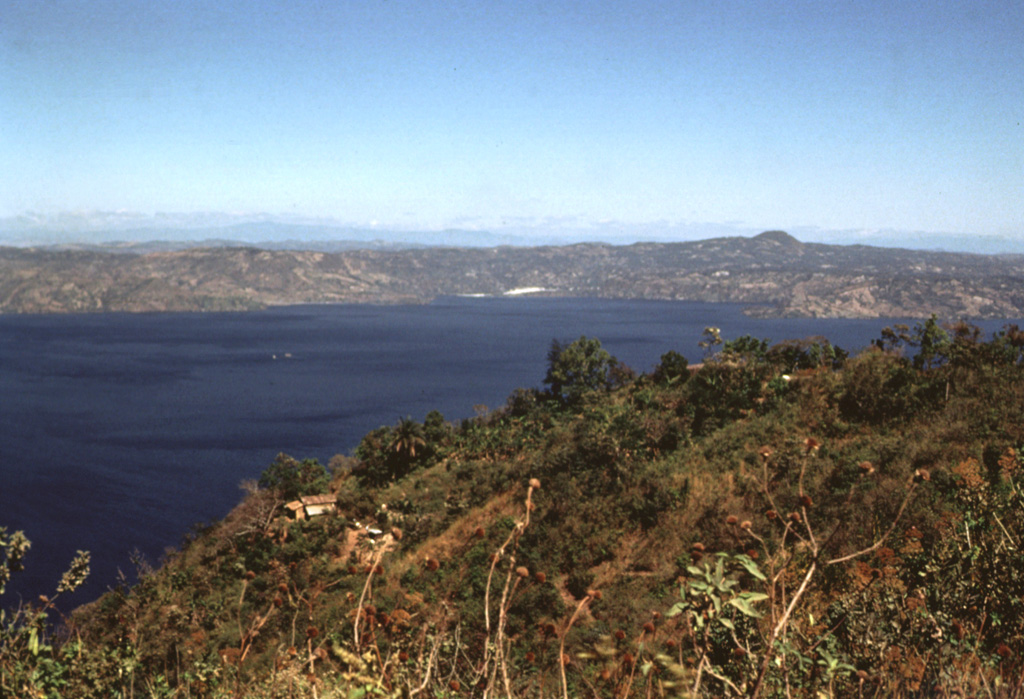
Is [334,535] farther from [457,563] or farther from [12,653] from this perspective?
[12,653]

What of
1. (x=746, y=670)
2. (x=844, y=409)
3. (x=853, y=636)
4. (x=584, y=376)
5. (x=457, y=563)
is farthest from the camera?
(x=584, y=376)

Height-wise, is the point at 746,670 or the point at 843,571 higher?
the point at 746,670

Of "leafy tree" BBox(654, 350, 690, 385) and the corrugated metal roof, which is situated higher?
"leafy tree" BBox(654, 350, 690, 385)

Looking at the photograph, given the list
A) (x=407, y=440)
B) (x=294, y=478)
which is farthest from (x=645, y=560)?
(x=294, y=478)

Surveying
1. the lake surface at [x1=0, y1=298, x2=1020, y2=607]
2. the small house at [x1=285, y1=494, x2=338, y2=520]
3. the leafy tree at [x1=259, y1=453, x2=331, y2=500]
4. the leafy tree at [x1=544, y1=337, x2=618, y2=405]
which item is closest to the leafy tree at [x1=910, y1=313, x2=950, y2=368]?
the leafy tree at [x1=544, y1=337, x2=618, y2=405]

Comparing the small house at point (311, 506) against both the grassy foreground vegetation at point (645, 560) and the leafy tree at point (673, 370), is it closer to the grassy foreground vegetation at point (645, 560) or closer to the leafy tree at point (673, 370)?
the grassy foreground vegetation at point (645, 560)

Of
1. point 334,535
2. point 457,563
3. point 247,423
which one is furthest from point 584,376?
point 247,423

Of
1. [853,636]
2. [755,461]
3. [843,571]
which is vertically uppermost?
[853,636]

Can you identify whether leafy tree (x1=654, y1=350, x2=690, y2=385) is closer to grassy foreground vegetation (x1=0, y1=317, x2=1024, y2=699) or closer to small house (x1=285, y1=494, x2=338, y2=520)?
grassy foreground vegetation (x1=0, y1=317, x2=1024, y2=699)
